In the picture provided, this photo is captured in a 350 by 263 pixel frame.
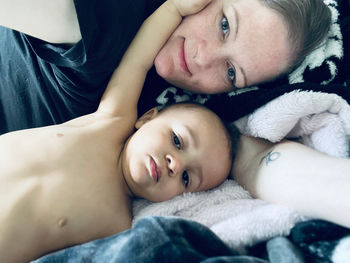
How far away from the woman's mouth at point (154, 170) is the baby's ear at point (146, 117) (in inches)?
7.0

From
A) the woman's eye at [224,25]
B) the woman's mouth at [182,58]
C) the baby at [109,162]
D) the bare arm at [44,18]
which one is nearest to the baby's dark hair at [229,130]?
the baby at [109,162]

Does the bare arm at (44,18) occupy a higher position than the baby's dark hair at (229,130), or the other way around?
the bare arm at (44,18)

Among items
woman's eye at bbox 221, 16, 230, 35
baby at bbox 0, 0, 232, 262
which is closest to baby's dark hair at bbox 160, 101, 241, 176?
baby at bbox 0, 0, 232, 262

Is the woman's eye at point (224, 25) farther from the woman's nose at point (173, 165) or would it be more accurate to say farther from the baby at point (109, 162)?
the woman's nose at point (173, 165)

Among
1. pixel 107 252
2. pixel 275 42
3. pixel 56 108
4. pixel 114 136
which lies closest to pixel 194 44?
pixel 275 42

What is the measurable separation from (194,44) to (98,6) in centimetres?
29

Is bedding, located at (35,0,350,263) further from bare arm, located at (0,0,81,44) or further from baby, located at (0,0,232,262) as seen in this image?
bare arm, located at (0,0,81,44)

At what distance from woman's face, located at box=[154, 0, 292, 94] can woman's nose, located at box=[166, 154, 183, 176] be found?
0.25 m

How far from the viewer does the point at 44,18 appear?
81 cm

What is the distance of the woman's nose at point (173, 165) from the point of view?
0.94 metres

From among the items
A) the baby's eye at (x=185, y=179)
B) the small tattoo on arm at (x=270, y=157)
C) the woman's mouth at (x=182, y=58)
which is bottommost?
the baby's eye at (x=185, y=179)

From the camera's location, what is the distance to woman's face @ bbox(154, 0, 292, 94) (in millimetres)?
967

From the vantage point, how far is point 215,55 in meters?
1.01

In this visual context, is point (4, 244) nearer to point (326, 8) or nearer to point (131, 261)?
point (131, 261)
